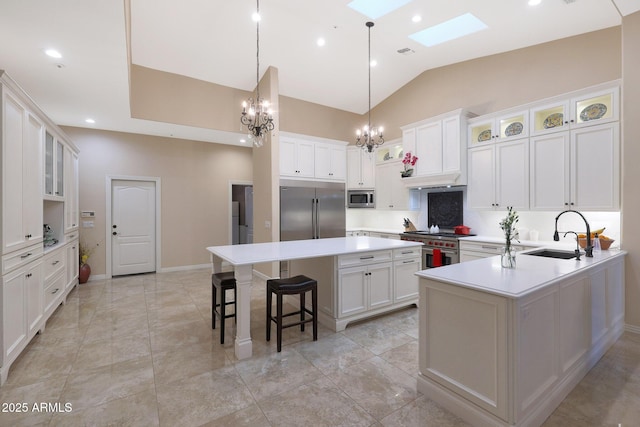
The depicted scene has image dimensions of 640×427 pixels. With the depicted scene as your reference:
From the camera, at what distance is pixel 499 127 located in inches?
171

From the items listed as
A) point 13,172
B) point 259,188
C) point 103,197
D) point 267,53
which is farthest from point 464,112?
point 103,197

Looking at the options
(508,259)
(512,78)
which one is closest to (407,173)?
(512,78)

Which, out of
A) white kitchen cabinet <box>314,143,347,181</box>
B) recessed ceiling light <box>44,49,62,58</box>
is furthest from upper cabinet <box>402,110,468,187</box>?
recessed ceiling light <box>44,49,62,58</box>

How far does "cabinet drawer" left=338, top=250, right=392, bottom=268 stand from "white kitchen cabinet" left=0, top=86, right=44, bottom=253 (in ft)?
9.43

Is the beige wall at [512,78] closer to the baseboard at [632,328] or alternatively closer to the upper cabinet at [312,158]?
the upper cabinet at [312,158]

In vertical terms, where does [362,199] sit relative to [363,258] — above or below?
above

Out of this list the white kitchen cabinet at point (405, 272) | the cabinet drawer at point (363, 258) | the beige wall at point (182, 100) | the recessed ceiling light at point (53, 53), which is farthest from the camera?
the beige wall at point (182, 100)

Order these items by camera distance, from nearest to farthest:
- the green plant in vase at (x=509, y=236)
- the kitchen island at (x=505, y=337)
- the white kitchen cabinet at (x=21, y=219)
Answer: the kitchen island at (x=505, y=337) < the green plant in vase at (x=509, y=236) < the white kitchen cabinet at (x=21, y=219)

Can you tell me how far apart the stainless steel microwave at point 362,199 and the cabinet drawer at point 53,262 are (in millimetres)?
4768

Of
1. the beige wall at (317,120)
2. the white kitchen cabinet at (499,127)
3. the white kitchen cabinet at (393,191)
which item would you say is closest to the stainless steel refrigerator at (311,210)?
the white kitchen cabinet at (393,191)

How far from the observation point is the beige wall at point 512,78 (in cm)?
362

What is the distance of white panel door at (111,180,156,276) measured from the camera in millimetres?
→ 5746

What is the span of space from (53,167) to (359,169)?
4940 mm

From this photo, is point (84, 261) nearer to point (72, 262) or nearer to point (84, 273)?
point (84, 273)
